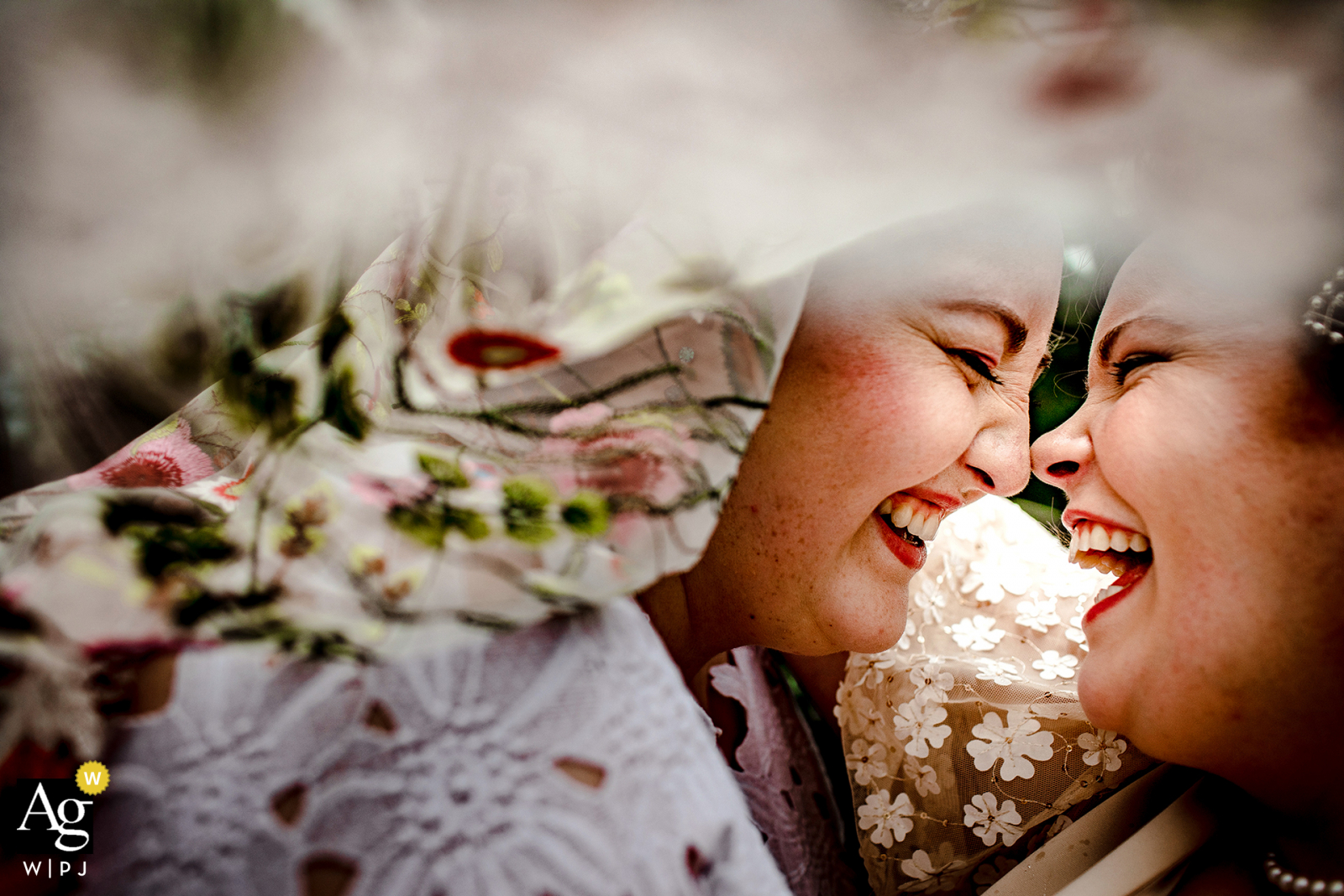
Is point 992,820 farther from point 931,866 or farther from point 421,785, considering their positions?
point 421,785

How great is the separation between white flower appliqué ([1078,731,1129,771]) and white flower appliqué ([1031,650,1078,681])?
99mm

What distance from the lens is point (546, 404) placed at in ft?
2.10

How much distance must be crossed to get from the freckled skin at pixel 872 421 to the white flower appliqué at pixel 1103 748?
0.33 metres

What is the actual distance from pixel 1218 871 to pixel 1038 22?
3.13 feet

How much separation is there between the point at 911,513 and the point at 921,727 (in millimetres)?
381

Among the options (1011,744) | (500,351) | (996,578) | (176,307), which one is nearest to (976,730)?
(1011,744)

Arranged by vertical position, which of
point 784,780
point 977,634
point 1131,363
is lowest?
point 784,780

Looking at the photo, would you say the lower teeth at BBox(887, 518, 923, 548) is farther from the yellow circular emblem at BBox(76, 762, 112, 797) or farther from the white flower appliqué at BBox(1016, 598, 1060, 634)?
the yellow circular emblem at BBox(76, 762, 112, 797)

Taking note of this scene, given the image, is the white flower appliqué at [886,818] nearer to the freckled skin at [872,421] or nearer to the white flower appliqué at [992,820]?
the white flower appliqué at [992,820]

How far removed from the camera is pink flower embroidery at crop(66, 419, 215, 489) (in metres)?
0.72

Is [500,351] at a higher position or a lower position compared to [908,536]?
higher

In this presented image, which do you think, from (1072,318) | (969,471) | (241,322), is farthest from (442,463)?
(1072,318)

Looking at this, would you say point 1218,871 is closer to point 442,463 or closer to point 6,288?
point 442,463

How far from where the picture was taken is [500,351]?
2.10 ft
